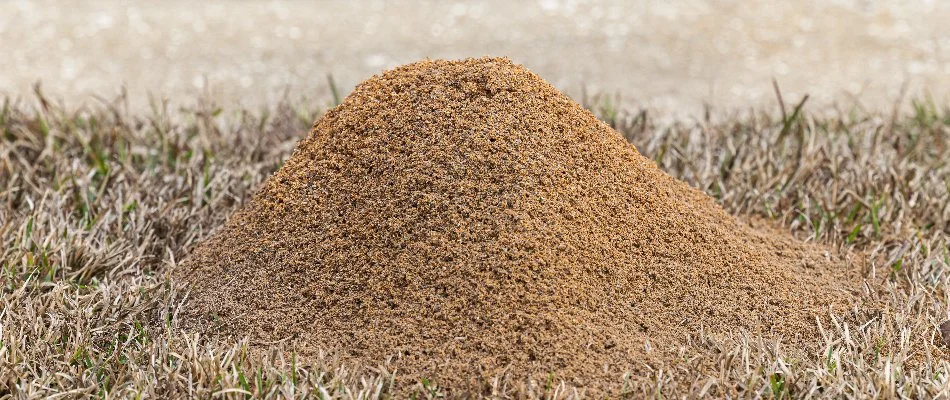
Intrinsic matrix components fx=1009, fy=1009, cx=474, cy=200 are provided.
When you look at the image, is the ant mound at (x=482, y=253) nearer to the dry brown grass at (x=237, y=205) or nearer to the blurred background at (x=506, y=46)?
the dry brown grass at (x=237, y=205)

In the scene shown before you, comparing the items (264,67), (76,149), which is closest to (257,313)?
(76,149)

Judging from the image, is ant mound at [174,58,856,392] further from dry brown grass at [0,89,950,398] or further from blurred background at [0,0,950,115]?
blurred background at [0,0,950,115]

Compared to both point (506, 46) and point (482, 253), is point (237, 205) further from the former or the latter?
point (506, 46)

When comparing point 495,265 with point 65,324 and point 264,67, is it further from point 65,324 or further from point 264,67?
point 264,67

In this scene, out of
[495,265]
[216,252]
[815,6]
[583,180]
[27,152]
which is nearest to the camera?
[495,265]

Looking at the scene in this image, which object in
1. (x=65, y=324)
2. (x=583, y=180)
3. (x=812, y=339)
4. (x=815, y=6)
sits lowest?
(x=65, y=324)

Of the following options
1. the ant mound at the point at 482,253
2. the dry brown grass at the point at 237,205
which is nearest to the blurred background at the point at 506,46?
the dry brown grass at the point at 237,205
